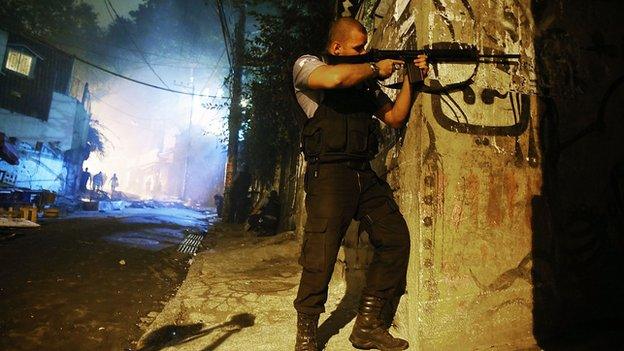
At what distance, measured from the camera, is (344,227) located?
190cm

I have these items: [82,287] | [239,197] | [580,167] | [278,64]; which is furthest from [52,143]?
[580,167]

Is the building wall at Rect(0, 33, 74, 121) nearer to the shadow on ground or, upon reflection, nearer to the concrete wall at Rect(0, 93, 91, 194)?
the concrete wall at Rect(0, 93, 91, 194)

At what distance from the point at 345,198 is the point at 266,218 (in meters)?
6.09

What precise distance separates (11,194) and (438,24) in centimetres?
1413

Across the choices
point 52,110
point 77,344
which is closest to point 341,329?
point 77,344

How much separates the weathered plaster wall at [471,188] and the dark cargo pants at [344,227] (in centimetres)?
13

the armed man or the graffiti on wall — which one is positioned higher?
the graffiti on wall

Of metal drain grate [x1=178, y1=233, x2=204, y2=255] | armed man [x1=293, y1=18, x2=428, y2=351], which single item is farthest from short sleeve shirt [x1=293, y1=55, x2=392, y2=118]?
metal drain grate [x1=178, y1=233, x2=204, y2=255]

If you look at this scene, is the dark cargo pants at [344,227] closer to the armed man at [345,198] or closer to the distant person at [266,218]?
the armed man at [345,198]

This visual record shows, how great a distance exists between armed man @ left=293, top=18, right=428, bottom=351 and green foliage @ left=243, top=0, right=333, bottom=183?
2878mm

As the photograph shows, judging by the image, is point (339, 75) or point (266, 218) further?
point (266, 218)

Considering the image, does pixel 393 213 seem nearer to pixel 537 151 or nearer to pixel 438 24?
pixel 537 151

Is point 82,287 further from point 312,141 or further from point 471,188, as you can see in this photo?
point 471,188

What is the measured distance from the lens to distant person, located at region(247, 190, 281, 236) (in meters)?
7.68
